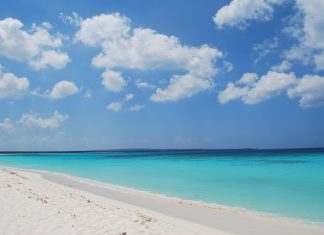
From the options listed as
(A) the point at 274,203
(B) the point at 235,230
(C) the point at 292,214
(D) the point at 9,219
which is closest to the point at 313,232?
(B) the point at 235,230

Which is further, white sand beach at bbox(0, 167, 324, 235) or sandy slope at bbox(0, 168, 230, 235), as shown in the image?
white sand beach at bbox(0, 167, 324, 235)

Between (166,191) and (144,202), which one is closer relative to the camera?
(144,202)

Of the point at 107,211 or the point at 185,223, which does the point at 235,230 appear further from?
the point at 107,211

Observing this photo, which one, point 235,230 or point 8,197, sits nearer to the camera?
point 235,230

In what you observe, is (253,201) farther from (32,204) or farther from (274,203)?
(32,204)

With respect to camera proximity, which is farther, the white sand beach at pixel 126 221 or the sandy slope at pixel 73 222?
the white sand beach at pixel 126 221

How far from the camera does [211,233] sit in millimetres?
8055

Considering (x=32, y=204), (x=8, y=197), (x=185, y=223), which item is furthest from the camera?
(x=8, y=197)

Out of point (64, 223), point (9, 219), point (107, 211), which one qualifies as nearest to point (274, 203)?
point (107, 211)

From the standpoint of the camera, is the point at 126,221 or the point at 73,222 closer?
the point at 73,222

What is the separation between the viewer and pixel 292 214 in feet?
37.4

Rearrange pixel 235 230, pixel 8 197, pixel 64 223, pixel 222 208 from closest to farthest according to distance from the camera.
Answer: pixel 64 223
pixel 235 230
pixel 8 197
pixel 222 208

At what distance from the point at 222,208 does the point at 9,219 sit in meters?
7.49

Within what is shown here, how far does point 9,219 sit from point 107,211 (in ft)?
8.58
